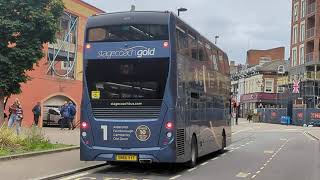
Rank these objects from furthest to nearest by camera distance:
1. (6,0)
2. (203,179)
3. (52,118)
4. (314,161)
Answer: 1. (52,118)
2. (314,161)
3. (6,0)
4. (203,179)

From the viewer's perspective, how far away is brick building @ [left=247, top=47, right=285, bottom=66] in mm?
121375

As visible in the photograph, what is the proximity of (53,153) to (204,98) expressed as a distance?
16.7 ft

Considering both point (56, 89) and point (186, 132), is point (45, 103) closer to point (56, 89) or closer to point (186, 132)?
point (56, 89)

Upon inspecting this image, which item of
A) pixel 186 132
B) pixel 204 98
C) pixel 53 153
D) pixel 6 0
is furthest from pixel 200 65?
pixel 6 0

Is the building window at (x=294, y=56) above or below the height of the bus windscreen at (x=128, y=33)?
above

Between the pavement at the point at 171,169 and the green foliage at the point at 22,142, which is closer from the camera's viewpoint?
the pavement at the point at 171,169

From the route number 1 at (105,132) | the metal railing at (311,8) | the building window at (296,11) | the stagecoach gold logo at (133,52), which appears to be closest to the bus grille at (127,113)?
the route number 1 at (105,132)

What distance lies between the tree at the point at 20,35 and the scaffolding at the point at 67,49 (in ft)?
69.6

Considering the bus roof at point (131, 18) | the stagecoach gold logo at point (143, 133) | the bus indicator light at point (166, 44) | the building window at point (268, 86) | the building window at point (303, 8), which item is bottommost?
the stagecoach gold logo at point (143, 133)

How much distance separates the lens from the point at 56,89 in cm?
4091

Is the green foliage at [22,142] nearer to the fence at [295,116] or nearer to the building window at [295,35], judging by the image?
the fence at [295,116]

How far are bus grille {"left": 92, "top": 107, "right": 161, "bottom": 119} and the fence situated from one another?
55904 millimetres

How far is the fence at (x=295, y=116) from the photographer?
68688 millimetres

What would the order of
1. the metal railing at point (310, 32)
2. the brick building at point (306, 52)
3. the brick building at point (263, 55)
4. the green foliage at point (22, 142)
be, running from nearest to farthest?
the green foliage at point (22, 142) → the brick building at point (306, 52) → the metal railing at point (310, 32) → the brick building at point (263, 55)
